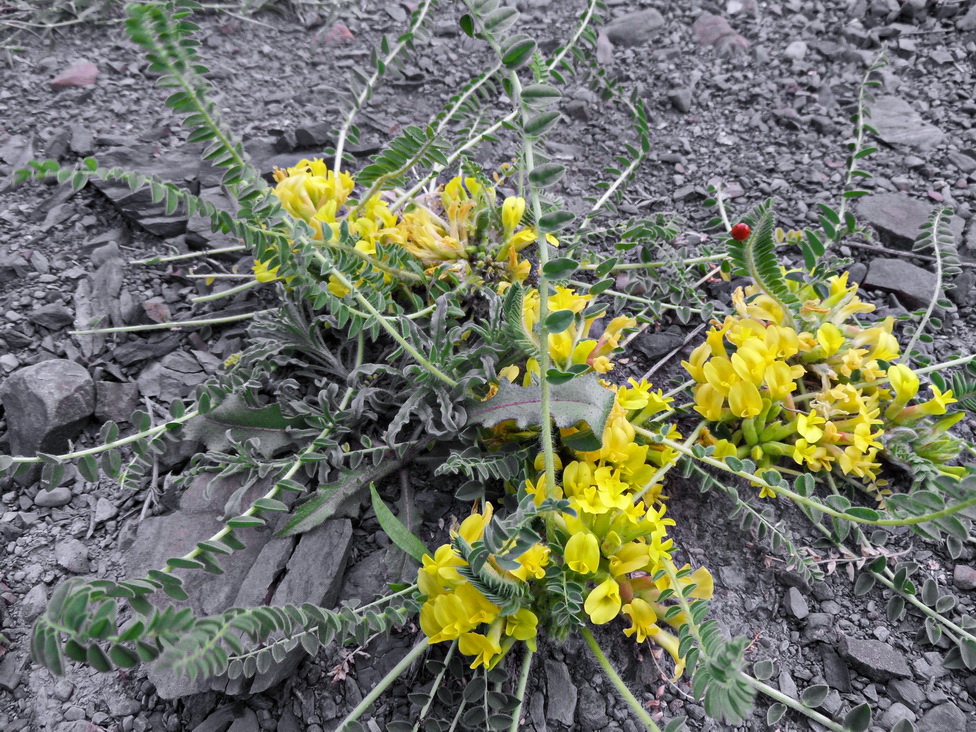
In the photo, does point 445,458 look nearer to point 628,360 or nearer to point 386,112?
point 628,360

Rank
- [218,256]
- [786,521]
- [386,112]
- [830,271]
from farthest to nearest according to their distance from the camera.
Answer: [386,112] < [218,256] < [830,271] < [786,521]

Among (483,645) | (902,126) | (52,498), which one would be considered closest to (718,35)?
(902,126)

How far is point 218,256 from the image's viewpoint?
2227mm

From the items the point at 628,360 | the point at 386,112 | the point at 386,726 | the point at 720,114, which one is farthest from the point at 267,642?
the point at 720,114

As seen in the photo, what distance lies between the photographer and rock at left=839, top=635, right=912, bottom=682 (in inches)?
57.1

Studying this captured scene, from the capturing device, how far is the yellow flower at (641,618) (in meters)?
1.37

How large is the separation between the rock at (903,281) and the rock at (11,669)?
2.45 m

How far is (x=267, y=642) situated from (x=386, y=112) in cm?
216

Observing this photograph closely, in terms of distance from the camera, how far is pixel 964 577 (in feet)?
5.13

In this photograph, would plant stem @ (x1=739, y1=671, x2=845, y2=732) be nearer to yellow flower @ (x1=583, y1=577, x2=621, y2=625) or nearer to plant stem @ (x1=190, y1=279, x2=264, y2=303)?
yellow flower @ (x1=583, y1=577, x2=621, y2=625)

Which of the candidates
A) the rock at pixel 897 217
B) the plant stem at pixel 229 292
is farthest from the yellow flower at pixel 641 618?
the rock at pixel 897 217

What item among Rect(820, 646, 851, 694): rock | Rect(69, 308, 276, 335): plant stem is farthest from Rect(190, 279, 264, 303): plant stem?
Rect(820, 646, 851, 694): rock

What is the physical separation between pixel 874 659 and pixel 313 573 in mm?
1215

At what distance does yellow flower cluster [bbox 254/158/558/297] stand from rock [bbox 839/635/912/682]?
117 cm
